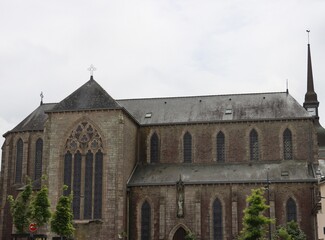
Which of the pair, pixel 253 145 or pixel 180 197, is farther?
pixel 253 145

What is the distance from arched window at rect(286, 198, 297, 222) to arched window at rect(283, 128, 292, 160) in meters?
6.42

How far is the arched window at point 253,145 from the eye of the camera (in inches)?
2520

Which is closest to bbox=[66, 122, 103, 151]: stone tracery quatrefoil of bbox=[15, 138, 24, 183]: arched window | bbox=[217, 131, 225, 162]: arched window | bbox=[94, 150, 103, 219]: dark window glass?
bbox=[94, 150, 103, 219]: dark window glass

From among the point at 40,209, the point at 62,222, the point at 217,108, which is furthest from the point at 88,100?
the point at 62,222

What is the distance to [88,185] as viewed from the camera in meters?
60.5

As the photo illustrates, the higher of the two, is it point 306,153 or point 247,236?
point 306,153

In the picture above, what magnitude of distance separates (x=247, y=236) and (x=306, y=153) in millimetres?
19223

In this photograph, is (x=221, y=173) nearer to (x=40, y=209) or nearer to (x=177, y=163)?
(x=177, y=163)

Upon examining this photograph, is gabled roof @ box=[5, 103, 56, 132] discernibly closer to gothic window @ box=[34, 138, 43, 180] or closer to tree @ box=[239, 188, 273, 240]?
gothic window @ box=[34, 138, 43, 180]

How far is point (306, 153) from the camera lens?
6272 centimetres

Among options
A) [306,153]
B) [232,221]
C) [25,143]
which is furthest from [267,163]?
[25,143]

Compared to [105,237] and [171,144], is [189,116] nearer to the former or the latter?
[171,144]

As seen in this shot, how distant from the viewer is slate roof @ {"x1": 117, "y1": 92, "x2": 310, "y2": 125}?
2559 inches

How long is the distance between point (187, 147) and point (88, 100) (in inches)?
455
